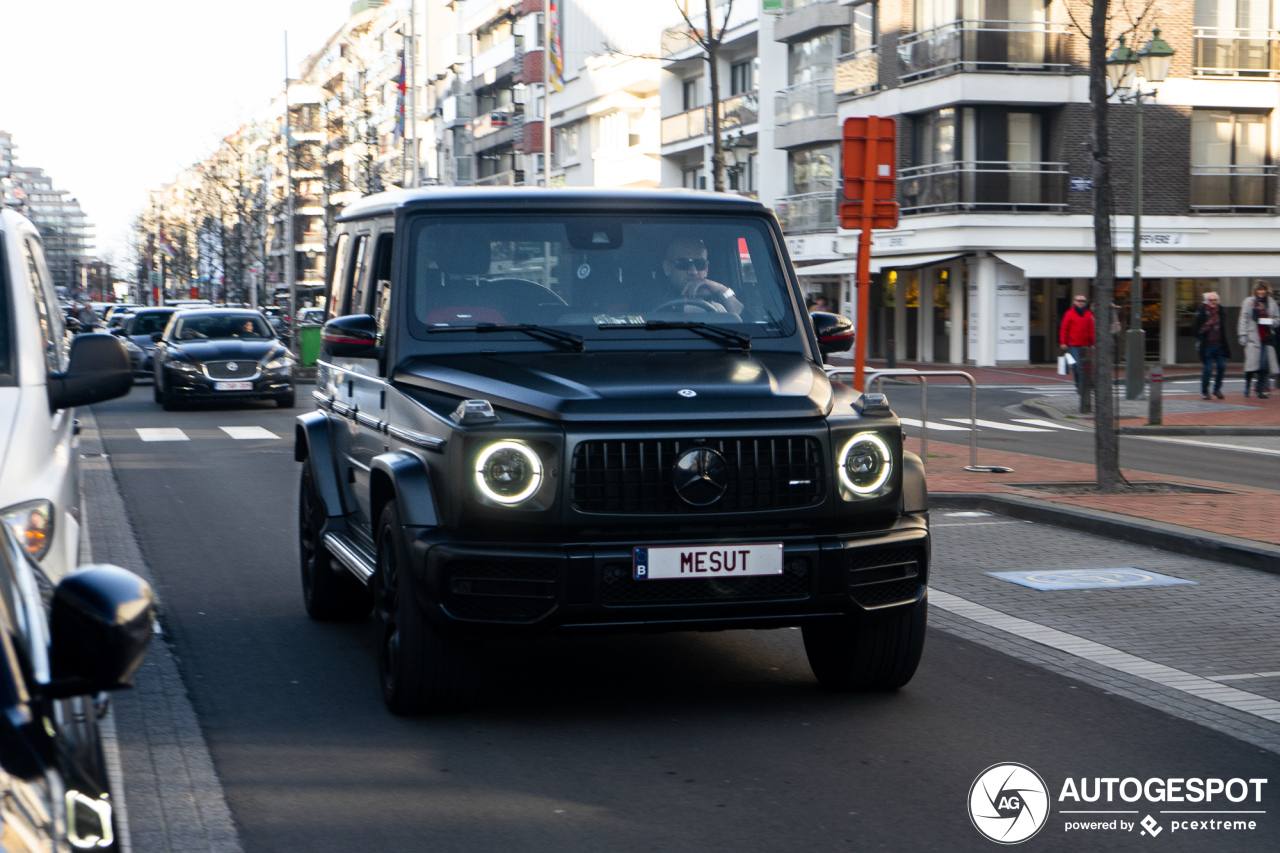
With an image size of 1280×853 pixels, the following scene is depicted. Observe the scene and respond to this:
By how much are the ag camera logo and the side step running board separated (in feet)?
8.00

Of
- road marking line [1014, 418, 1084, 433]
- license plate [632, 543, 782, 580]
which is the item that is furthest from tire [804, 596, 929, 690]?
road marking line [1014, 418, 1084, 433]

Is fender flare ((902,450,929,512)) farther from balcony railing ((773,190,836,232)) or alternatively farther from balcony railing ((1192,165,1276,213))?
balcony railing ((773,190,836,232))

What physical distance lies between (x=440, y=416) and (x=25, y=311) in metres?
1.53

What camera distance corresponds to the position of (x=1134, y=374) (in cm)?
2770

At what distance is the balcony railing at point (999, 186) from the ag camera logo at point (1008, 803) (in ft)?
126

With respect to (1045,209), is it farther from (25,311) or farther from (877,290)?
(25,311)

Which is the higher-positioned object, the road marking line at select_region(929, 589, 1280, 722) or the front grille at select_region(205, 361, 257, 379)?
the front grille at select_region(205, 361, 257, 379)

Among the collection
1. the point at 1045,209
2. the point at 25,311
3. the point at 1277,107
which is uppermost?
the point at 1277,107

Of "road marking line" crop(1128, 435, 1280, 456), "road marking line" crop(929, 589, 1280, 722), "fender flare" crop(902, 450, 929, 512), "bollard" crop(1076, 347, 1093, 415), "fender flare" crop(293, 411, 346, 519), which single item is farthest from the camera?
"bollard" crop(1076, 347, 1093, 415)

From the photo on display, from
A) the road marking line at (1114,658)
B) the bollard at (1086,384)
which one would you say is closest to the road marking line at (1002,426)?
the bollard at (1086,384)

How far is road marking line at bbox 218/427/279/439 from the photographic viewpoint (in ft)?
68.0

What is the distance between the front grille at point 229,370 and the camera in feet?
83.6

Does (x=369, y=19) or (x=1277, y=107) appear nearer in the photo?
(x=1277, y=107)

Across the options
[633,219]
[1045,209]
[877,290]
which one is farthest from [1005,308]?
[633,219]
